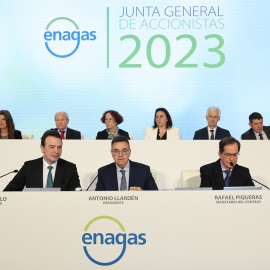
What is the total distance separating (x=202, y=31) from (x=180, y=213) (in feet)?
17.2

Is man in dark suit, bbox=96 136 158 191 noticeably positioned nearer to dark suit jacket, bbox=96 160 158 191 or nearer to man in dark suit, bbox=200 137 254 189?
dark suit jacket, bbox=96 160 158 191

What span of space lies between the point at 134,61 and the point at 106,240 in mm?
5288

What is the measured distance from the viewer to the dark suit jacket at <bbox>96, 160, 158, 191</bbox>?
5.14m

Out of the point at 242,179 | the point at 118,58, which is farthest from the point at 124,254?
the point at 118,58

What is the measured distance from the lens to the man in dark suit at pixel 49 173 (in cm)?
507

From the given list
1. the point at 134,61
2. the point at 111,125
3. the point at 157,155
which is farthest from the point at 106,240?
the point at 134,61

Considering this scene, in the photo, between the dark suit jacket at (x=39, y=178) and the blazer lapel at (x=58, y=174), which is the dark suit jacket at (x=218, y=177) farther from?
the blazer lapel at (x=58, y=174)

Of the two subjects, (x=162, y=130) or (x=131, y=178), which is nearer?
(x=131, y=178)

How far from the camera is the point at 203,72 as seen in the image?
8.86 metres

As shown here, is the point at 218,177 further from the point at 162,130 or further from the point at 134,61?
the point at 134,61

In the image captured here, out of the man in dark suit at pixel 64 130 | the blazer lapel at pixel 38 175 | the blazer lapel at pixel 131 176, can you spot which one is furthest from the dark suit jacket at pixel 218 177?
the man in dark suit at pixel 64 130

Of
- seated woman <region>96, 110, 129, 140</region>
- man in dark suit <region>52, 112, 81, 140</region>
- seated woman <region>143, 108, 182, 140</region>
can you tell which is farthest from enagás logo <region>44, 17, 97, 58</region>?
seated woman <region>143, 108, 182, 140</region>

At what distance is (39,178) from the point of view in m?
5.11

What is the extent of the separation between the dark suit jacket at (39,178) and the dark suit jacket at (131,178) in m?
0.20
